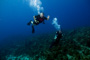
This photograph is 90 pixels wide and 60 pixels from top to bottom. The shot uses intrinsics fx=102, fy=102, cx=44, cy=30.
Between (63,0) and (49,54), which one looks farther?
(63,0)

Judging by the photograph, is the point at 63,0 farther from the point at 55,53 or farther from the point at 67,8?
the point at 55,53

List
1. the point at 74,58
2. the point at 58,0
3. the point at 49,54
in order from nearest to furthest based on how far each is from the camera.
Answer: the point at 74,58
the point at 49,54
the point at 58,0

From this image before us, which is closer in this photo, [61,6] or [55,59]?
[55,59]

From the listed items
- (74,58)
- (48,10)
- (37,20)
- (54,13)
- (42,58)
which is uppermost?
(48,10)

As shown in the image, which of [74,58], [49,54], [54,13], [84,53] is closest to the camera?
[74,58]

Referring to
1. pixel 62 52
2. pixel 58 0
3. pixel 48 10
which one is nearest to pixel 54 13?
pixel 48 10

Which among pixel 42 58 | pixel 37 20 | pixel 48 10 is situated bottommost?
pixel 42 58

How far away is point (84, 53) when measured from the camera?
7387mm

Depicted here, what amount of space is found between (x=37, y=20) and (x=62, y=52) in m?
3.05

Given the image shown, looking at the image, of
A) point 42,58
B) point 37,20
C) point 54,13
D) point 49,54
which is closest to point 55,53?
point 49,54

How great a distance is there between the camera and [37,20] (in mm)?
7398

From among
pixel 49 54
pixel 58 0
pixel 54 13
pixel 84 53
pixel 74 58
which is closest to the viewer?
pixel 74 58

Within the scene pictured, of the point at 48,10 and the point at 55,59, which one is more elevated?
the point at 48,10

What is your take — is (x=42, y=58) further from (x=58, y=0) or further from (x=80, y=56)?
(x=58, y=0)
